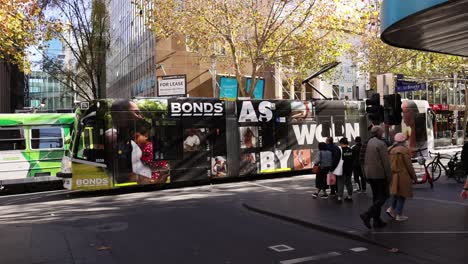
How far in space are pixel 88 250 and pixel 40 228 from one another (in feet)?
8.42

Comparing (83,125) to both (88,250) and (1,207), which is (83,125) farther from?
(88,250)

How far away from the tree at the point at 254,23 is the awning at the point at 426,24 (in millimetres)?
10898

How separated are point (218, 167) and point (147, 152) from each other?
278 cm

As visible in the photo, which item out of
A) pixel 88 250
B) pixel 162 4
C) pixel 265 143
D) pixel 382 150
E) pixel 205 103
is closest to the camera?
pixel 88 250

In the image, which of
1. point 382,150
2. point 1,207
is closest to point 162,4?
point 1,207

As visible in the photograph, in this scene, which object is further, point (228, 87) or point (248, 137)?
point (228, 87)

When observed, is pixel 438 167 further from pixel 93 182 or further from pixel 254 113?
pixel 93 182

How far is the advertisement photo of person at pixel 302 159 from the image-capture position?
1805 centimetres

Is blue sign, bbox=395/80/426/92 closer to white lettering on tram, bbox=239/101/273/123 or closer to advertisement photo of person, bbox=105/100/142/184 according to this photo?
white lettering on tram, bbox=239/101/273/123

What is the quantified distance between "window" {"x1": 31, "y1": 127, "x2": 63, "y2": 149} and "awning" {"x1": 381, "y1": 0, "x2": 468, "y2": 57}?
11.9m

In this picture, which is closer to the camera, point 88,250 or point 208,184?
point 88,250

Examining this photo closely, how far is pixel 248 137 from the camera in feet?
55.8

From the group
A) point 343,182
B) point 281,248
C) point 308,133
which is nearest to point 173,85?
point 308,133

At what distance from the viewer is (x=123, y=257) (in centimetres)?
662
